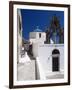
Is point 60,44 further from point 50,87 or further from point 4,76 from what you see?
point 4,76

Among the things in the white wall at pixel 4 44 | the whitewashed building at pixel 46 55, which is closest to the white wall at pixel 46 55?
the whitewashed building at pixel 46 55

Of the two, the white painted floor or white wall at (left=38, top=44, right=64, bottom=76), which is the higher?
white wall at (left=38, top=44, right=64, bottom=76)

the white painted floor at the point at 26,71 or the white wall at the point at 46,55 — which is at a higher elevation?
the white wall at the point at 46,55

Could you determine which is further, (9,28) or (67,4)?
(67,4)

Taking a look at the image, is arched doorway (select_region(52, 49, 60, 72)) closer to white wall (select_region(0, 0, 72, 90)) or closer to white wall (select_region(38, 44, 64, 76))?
white wall (select_region(38, 44, 64, 76))

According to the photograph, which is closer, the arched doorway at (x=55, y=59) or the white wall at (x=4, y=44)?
the white wall at (x=4, y=44)

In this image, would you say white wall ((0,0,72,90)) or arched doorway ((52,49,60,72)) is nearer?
white wall ((0,0,72,90))

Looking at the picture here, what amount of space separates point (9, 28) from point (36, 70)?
0.44m

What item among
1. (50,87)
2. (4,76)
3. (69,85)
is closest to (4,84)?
(4,76)

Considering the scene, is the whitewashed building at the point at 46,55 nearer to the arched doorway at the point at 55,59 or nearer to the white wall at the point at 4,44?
the arched doorway at the point at 55,59

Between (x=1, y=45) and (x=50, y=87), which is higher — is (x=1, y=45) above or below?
above

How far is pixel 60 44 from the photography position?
1.91 meters

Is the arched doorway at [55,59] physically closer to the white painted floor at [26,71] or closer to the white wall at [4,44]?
the white painted floor at [26,71]

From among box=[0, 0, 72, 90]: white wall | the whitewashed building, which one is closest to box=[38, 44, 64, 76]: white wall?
the whitewashed building
